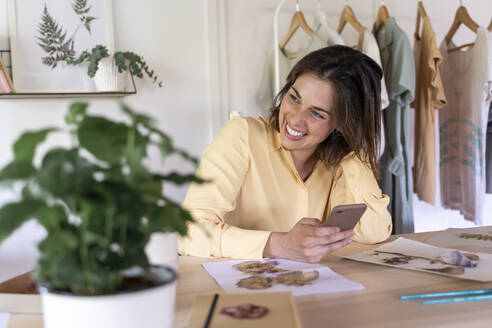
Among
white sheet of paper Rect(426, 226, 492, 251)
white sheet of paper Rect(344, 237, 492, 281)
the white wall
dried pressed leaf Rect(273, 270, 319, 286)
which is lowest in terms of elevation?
white sheet of paper Rect(426, 226, 492, 251)

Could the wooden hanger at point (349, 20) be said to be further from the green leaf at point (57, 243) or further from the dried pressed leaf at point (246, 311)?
the green leaf at point (57, 243)

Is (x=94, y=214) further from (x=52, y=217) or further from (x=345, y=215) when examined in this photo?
(x=345, y=215)

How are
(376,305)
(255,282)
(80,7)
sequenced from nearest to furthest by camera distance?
(376,305) < (255,282) < (80,7)

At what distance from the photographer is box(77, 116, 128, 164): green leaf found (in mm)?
478

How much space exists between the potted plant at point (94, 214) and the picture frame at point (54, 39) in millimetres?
1976

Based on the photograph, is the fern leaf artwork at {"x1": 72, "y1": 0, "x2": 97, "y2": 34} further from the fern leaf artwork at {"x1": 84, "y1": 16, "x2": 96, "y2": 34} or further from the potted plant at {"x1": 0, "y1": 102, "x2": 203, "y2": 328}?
the potted plant at {"x1": 0, "y1": 102, "x2": 203, "y2": 328}

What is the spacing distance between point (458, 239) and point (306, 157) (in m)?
0.54

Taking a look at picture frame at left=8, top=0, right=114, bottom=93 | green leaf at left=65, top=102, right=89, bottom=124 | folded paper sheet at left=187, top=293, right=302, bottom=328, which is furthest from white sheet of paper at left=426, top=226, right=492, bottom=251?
picture frame at left=8, top=0, right=114, bottom=93

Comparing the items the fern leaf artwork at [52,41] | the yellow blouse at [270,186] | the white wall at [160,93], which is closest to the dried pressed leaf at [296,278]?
the yellow blouse at [270,186]

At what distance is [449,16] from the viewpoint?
2.96 metres

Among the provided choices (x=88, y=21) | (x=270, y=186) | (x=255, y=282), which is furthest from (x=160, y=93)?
(x=255, y=282)

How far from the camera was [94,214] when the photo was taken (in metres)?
0.47

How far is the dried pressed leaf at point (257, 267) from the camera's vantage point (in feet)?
3.33

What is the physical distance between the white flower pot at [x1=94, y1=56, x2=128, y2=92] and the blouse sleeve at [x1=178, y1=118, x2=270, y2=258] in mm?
934
